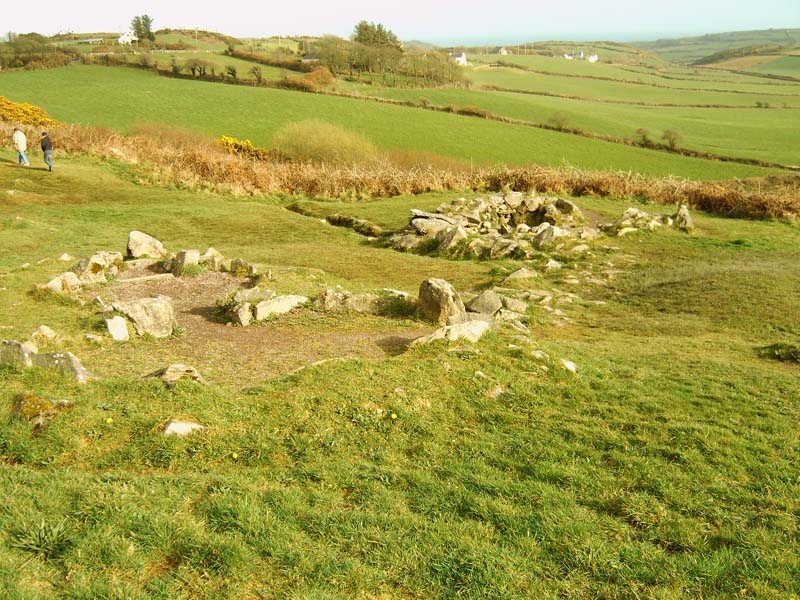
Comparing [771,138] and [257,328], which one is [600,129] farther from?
[257,328]

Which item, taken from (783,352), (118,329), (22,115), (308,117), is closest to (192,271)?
(118,329)

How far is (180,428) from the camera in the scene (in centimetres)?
742

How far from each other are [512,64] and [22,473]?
154538 mm

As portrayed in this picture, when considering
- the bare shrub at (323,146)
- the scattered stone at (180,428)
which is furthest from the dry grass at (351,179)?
the scattered stone at (180,428)

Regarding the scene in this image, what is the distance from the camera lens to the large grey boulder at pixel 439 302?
1258 cm

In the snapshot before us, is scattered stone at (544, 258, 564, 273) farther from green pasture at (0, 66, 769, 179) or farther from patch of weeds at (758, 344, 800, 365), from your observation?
green pasture at (0, 66, 769, 179)

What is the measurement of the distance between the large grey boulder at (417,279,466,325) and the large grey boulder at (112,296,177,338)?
5.26 m

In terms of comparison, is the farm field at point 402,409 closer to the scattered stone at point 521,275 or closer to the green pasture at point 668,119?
the scattered stone at point 521,275

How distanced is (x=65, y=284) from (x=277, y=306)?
498 centimetres

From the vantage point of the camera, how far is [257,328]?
11.8m

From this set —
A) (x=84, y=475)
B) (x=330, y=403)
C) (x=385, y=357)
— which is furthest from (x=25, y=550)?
(x=385, y=357)

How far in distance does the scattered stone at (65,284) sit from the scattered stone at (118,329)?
9.88ft

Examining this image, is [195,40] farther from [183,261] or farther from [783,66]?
[783,66]

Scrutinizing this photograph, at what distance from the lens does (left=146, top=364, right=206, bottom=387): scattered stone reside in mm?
8383
